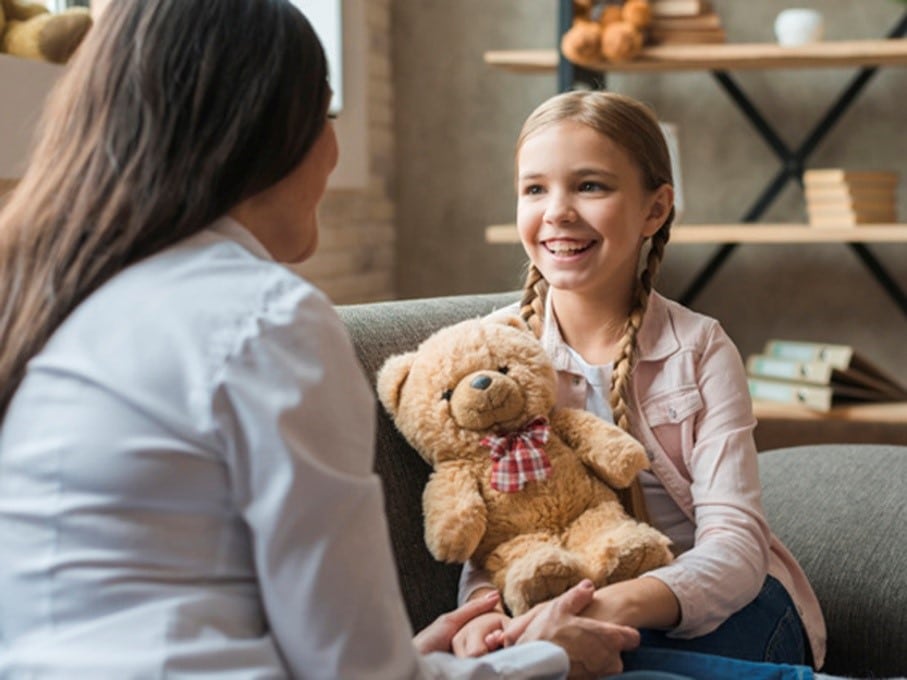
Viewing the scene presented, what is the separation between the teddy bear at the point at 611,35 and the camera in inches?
115

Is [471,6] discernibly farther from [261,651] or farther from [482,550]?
[261,651]

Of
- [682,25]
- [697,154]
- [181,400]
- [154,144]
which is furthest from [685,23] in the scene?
[181,400]

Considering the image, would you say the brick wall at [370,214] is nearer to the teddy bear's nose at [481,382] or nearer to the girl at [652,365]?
the girl at [652,365]

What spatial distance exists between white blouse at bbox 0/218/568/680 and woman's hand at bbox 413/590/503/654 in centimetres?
41

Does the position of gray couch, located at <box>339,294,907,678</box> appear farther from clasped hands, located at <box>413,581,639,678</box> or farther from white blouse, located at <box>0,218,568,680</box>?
white blouse, located at <box>0,218,568,680</box>

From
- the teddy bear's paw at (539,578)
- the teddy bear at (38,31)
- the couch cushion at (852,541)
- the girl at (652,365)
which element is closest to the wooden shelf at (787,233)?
the couch cushion at (852,541)

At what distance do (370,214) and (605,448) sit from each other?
7.35 ft

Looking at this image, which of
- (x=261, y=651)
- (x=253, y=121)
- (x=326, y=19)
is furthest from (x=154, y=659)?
(x=326, y=19)

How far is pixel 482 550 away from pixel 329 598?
0.56 meters

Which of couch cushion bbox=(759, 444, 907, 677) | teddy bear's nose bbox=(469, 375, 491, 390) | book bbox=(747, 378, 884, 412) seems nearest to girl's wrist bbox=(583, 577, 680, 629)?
teddy bear's nose bbox=(469, 375, 491, 390)

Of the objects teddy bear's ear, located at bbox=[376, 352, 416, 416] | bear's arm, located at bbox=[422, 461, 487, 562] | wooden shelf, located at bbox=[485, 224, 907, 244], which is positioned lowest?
wooden shelf, located at bbox=[485, 224, 907, 244]

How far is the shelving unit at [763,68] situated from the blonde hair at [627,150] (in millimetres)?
1308

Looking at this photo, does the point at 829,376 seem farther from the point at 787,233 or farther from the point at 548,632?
the point at 548,632

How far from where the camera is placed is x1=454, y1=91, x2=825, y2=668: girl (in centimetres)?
137
